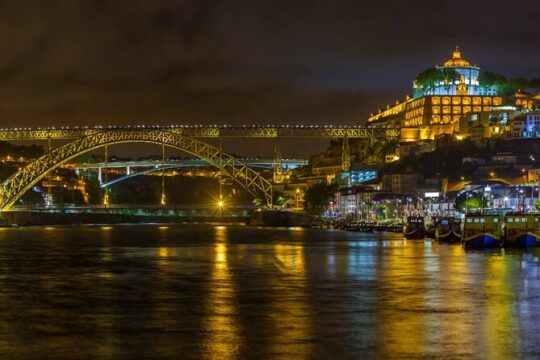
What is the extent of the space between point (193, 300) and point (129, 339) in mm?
6357

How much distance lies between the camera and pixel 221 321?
20984 millimetres

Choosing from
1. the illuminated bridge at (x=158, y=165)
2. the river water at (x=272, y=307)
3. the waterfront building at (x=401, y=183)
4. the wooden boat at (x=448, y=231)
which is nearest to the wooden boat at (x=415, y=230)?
the wooden boat at (x=448, y=231)

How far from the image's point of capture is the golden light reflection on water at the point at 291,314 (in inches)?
688

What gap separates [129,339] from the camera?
61.3 feet

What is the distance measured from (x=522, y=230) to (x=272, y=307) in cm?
2908

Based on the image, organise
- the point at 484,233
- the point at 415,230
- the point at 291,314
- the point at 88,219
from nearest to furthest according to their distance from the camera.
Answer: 1. the point at 291,314
2. the point at 484,233
3. the point at 415,230
4. the point at 88,219

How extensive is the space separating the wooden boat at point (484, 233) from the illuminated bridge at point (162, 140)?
47.8m

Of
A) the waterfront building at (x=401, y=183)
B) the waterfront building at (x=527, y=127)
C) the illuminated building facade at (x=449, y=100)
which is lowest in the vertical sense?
the waterfront building at (x=401, y=183)

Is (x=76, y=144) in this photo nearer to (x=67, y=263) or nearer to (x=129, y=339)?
(x=67, y=263)

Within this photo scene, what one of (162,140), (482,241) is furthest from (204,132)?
(482,241)

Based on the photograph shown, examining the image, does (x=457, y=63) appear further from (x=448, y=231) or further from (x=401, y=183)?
(x=448, y=231)

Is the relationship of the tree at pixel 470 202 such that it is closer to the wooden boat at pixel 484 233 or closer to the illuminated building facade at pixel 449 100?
the wooden boat at pixel 484 233

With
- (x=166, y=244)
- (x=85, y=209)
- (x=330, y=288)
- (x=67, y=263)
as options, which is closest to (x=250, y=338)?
(x=330, y=288)

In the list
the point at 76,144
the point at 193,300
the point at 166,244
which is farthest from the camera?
the point at 76,144
